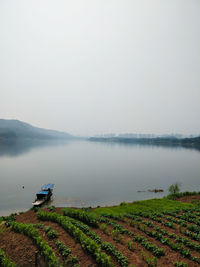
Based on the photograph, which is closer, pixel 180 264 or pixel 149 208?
pixel 180 264

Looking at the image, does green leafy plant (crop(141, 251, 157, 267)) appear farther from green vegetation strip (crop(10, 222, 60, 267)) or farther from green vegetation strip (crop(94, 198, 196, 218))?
green vegetation strip (crop(94, 198, 196, 218))

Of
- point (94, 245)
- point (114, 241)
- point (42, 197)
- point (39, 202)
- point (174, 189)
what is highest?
point (94, 245)

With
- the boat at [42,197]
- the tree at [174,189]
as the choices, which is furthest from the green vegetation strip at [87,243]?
the tree at [174,189]

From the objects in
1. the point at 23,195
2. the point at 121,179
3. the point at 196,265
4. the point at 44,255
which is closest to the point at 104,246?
the point at 44,255

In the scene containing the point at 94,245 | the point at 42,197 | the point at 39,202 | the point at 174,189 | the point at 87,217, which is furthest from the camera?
the point at 174,189

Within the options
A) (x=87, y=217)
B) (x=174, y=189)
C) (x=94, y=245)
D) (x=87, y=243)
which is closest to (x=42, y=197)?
(x=87, y=217)

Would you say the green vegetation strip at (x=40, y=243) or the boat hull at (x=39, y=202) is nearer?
the green vegetation strip at (x=40, y=243)

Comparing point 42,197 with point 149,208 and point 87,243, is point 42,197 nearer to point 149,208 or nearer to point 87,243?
point 149,208

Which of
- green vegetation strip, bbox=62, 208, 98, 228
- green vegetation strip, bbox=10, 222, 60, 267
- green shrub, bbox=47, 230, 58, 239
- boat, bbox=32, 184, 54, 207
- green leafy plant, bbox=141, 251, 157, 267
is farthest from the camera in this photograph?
boat, bbox=32, 184, 54, 207

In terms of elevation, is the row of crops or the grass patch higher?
the row of crops

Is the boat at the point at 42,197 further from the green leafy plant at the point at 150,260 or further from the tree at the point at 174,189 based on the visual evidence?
the tree at the point at 174,189

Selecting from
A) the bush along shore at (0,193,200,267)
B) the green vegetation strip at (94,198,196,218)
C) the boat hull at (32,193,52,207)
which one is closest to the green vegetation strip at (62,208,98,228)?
the bush along shore at (0,193,200,267)

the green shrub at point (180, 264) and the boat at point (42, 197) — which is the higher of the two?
the green shrub at point (180, 264)

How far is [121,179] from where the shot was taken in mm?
54281
